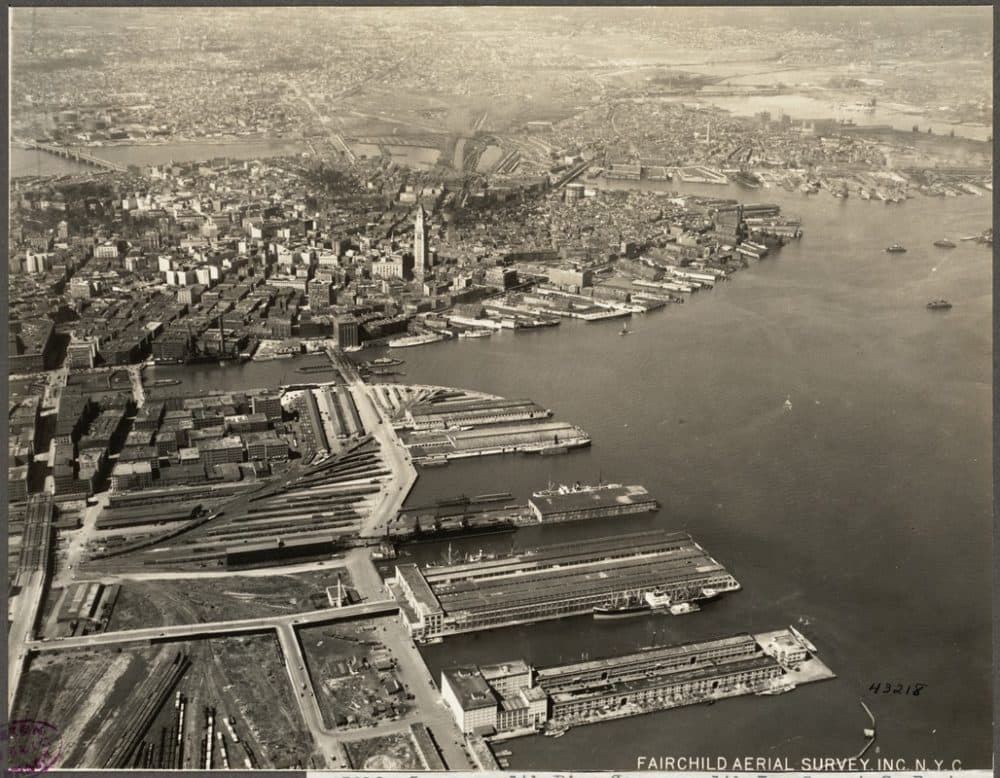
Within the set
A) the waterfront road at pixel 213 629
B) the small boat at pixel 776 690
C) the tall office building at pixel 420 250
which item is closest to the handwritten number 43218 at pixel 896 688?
the small boat at pixel 776 690

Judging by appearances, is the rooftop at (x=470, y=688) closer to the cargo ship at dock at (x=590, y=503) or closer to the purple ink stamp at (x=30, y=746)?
the purple ink stamp at (x=30, y=746)

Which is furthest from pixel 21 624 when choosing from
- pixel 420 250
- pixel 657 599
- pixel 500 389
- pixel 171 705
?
pixel 420 250

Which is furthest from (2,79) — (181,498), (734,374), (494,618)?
(734,374)

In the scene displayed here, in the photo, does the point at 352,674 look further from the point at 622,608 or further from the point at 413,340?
the point at 413,340

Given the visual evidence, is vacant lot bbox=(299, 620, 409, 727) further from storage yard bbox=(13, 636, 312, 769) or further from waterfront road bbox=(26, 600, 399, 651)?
storage yard bbox=(13, 636, 312, 769)

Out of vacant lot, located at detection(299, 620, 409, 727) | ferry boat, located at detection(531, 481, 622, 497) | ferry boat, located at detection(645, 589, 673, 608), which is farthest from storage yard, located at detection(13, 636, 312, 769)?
ferry boat, located at detection(531, 481, 622, 497)

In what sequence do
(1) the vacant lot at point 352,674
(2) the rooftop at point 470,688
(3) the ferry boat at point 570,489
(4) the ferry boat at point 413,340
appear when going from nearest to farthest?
(2) the rooftop at point 470,688
(1) the vacant lot at point 352,674
(3) the ferry boat at point 570,489
(4) the ferry boat at point 413,340
